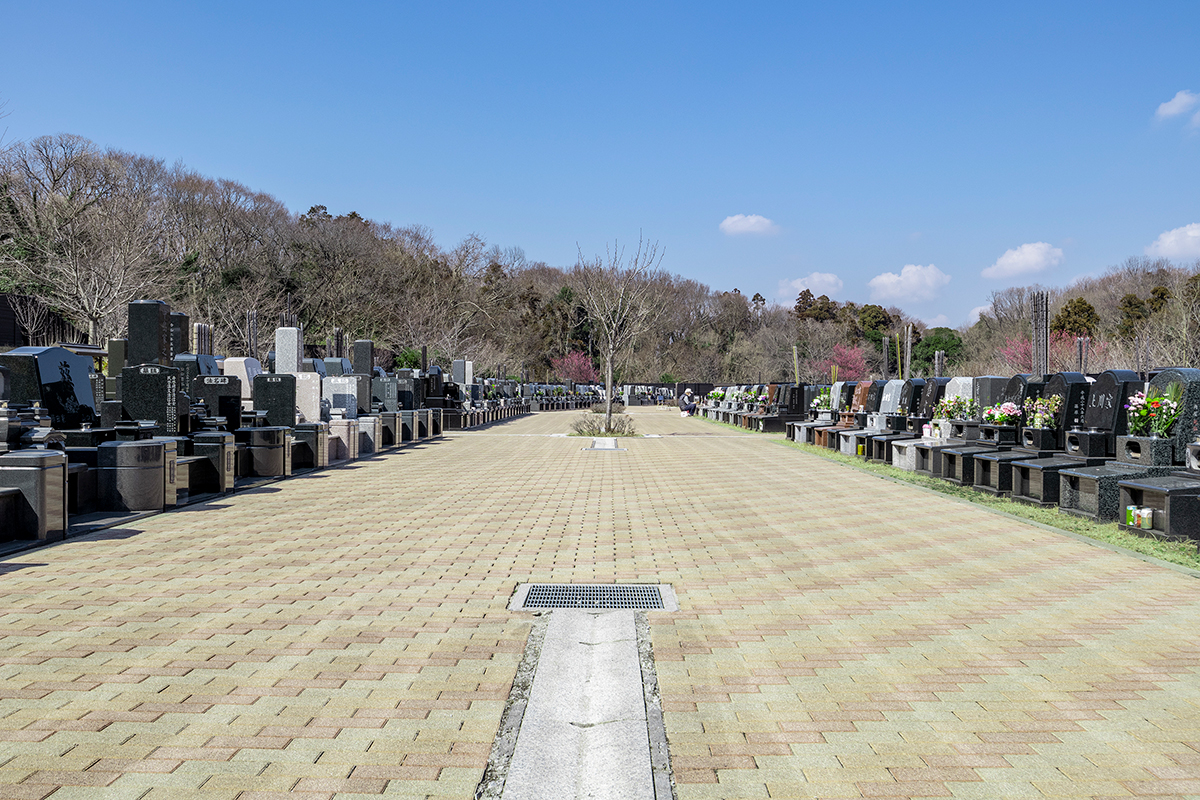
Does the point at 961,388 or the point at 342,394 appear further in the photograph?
the point at 342,394

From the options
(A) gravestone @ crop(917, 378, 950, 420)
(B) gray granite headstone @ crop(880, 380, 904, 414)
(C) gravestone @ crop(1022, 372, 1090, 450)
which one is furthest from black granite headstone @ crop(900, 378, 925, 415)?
(C) gravestone @ crop(1022, 372, 1090, 450)

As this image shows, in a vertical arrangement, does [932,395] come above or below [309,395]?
above

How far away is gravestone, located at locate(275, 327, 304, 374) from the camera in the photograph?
19.2 m

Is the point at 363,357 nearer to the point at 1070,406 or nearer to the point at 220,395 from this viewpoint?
the point at 220,395

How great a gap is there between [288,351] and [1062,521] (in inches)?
644

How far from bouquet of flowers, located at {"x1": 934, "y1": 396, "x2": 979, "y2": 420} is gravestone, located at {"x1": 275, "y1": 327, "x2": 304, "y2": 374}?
1412 centimetres

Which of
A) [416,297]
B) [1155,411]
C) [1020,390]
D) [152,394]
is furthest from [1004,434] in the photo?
[416,297]

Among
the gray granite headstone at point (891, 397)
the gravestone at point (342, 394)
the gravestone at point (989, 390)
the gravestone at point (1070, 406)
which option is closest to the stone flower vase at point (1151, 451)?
the gravestone at point (1070, 406)

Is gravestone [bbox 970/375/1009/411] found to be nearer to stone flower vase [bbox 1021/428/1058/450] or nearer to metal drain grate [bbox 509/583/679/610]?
stone flower vase [bbox 1021/428/1058/450]

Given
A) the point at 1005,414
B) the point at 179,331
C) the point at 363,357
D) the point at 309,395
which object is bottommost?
the point at 1005,414

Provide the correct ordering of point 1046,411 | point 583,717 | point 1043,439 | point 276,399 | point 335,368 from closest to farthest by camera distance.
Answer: point 583,717 → point 1043,439 → point 1046,411 → point 276,399 → point 335,368

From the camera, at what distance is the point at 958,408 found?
1466 centimetres

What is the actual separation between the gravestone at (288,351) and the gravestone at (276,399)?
186 inches

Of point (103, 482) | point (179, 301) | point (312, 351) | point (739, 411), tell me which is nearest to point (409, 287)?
point (312, 351)
